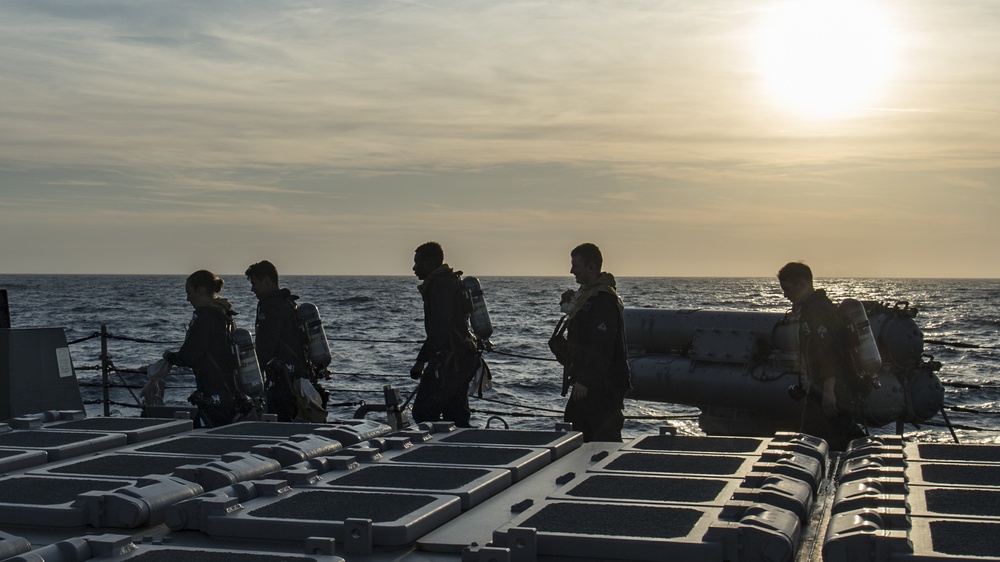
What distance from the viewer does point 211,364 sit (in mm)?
7527

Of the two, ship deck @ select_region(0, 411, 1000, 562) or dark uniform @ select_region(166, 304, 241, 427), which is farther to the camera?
dark uniform @ select_region(166, 304, 241, 427)

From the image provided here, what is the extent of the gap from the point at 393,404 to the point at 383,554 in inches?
178


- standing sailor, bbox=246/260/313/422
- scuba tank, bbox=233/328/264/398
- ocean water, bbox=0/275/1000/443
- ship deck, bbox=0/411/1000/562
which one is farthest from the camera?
ocean water, bbox=0/275/1000/443

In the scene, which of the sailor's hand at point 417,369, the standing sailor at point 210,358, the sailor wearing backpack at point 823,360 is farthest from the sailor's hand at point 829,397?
the standing sailor at point 210,358

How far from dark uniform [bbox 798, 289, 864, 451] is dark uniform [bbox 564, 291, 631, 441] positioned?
4.25ft

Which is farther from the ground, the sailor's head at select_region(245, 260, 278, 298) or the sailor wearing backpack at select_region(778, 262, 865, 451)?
the sailor's head at select_region(245, 260, 278, 298)

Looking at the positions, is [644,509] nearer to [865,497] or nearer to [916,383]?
[865,497]

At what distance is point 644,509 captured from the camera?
10.9 feet

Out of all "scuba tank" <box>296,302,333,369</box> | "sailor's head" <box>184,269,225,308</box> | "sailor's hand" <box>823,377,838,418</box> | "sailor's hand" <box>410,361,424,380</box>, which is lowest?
"sailor's hand" <box>823,377,838,418</box>

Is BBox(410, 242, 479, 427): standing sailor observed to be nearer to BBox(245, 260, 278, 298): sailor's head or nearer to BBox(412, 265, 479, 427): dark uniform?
BBox(412, 265, 479, 427): dark uniform

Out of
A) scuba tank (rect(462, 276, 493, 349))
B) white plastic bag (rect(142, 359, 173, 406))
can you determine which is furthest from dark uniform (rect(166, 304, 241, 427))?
scuba tank (rect(462, 276, 493, 349))

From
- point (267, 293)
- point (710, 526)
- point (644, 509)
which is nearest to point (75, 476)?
point (644, 509)

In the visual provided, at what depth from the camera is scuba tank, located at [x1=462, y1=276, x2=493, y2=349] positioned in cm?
858

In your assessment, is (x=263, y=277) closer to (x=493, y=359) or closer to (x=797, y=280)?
(x=797, y=280)
